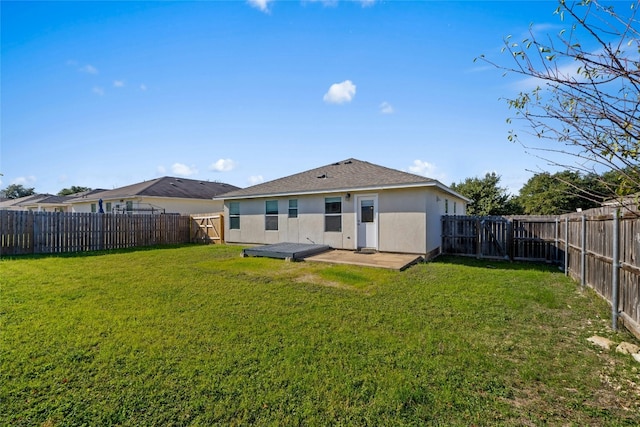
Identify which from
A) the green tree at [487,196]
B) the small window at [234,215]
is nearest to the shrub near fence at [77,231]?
the small window at [234,215]

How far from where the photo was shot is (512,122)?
95.7 inches

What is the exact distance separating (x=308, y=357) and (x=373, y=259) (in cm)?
624

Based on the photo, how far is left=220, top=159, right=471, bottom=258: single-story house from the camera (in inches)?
393

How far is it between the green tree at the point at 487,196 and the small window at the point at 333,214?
58.5ft

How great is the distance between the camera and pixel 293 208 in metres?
12.5

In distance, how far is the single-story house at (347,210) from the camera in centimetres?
998

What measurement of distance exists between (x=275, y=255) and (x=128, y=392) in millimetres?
7238

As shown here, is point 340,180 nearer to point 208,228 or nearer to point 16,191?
point 208,228

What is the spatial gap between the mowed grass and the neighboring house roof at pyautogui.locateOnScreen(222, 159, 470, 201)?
4833mm

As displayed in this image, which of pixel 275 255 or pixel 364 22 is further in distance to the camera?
pixel 275 255

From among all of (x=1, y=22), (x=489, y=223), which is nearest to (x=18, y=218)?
(x=1, y=22)

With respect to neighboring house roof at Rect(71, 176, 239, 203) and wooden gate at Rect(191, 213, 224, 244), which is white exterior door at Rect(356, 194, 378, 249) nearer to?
wooden gate at Rect(191, 213, 224, 244)

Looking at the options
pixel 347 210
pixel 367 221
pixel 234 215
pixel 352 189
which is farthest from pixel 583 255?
pixel 234 215

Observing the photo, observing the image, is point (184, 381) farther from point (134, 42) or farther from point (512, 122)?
point (134, 42)
